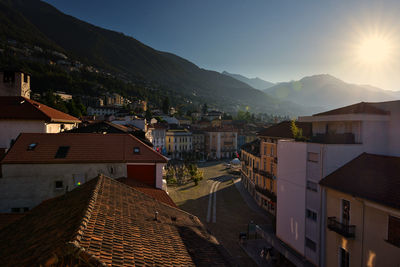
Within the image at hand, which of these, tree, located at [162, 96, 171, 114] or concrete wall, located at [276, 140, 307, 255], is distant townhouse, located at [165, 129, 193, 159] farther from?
concrete wall, located at [276, 140, 307, 255]

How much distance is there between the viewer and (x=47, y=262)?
444cm

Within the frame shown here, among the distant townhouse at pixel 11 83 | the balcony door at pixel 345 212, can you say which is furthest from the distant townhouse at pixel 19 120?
the balcony door at pixel 345 212

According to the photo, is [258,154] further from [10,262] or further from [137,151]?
[10,262]

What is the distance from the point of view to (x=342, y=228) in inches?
588

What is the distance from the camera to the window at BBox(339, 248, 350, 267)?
49.7ft

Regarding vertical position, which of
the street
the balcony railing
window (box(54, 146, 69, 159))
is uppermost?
window (box(54, 146, 69, 159))

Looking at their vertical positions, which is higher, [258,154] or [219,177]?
[258,154]

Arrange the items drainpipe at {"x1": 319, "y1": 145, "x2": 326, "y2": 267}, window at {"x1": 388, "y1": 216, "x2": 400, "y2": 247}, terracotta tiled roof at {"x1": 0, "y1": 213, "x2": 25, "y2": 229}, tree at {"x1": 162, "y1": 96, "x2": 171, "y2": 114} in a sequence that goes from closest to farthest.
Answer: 1. window at {"x1": 388, "y1": 216, "x2": 400, "y2": 247}
2. terracotta tiled roof at {"x1": 0, "y1": 213, "x2": 25, "y2": 229}
3. drainpipe at {"x1": 319, "y1": 145, "x2": 326, "y2": 267}
4. tree at {"x1": 162, "y1": 96, "x2": 171, "y2": 114}

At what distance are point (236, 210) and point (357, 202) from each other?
21.5 m

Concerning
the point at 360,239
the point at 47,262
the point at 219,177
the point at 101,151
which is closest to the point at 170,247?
the point at 47,262

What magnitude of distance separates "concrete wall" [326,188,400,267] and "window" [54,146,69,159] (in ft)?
68.6

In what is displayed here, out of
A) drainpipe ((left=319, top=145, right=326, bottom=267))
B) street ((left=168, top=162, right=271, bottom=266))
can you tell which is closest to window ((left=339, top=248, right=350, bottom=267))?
drainpipe ((left=319, top=145, right=326, bottom=267))

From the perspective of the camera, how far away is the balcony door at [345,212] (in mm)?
15133

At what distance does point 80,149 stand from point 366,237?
21.5 m
